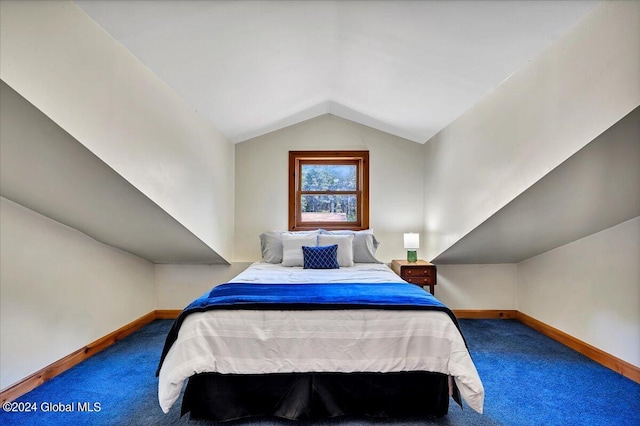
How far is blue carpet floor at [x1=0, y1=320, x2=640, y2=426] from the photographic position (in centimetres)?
178

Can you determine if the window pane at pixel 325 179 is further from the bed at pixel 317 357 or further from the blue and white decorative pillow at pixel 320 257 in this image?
the bed at pixel 317 357

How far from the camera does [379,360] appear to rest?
5.83 feet

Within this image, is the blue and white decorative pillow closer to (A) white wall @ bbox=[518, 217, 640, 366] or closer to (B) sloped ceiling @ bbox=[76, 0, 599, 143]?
(B) sloped ceiling @ bbox=[76, 0, 599, 143]

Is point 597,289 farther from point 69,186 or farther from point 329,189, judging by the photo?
point 69,186

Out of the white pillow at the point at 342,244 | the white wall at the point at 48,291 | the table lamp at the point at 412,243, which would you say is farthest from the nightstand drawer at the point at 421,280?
the white wall at the point at 48,291

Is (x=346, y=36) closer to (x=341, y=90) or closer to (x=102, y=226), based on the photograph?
(x=341, y=90)

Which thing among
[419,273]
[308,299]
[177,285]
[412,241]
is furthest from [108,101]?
[419,273]

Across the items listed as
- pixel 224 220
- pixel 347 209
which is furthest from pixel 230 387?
pixel 347 209

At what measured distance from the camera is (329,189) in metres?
4.02

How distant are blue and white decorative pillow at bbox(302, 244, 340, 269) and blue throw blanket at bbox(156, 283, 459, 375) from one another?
882mm

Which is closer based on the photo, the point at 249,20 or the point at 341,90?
the point at 249,20

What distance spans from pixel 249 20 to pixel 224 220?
2.28m

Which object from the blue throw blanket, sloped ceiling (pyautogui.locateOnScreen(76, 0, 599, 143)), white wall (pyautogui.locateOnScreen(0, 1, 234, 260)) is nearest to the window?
sloped ceiling (pyautogui.locateOnScreen(76, 0, 599, 143))

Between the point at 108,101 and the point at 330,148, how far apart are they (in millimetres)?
2545
